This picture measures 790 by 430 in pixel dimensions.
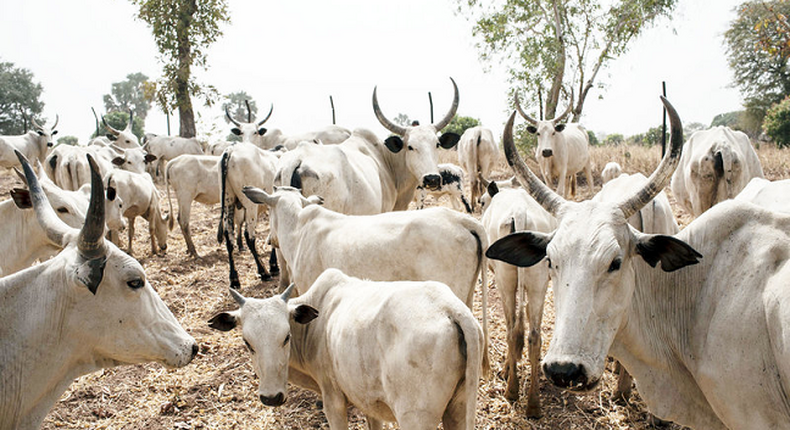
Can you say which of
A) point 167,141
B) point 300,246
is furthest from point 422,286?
point 167,141

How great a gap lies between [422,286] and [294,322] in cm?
128

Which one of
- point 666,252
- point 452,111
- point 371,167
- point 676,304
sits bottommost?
point 676,304

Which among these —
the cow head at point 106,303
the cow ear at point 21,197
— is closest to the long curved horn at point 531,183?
the cow head at point 106,303

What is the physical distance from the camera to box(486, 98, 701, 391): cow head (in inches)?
107

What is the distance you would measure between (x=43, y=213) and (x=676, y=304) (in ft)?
13.0

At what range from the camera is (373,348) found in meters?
3.50

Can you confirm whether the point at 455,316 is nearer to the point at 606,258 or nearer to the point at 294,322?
the point at 606,258

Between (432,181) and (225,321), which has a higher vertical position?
(432,181)

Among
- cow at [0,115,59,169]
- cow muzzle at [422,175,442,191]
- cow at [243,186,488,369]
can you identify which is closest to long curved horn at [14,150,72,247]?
A: cow at [243,186,488,369]

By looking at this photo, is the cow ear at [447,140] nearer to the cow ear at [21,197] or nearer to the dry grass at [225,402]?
the dry grass at [225,402]

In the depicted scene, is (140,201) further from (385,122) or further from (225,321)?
(225,321)

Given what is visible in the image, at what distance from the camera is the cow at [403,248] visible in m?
4.89

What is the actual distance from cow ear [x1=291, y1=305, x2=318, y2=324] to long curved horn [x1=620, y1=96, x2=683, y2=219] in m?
2.27

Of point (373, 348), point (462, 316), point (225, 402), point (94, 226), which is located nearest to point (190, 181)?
point (225, 402)
